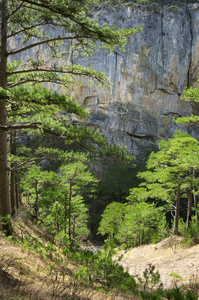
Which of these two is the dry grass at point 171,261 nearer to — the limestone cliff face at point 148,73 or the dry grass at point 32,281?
the dry grass at point 32,281

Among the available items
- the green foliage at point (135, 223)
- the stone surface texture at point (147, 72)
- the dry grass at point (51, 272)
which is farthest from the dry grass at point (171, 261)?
the stone surface texture at point (147, 72)

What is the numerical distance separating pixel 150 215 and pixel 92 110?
20.0 m

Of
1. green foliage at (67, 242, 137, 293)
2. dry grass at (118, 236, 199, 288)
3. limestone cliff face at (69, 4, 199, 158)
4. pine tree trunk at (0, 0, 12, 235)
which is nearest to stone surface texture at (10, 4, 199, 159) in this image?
limestone cliff face at (69, 4, 199, 158)

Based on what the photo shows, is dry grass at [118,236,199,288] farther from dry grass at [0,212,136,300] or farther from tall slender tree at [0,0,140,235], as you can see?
tall slender tree at [0,0,140,235]

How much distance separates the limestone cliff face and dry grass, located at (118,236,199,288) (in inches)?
812

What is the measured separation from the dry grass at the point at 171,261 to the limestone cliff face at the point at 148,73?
20619 millimetres

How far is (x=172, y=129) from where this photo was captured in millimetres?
30297

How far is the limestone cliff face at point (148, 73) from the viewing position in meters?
28.4

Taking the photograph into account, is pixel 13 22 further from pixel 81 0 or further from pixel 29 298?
pixel 29 298

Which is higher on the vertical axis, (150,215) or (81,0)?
(81,0)

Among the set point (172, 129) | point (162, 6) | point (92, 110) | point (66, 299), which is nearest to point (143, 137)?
point (172, 129)

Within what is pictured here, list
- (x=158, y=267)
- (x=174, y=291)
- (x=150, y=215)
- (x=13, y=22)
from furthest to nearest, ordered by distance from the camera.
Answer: (x=150, y=215), (x=158, y=267), (x=13, y=22), (x=174, y=291)

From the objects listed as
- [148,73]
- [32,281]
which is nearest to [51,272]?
[32,281]

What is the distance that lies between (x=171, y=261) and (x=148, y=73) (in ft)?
82.2
